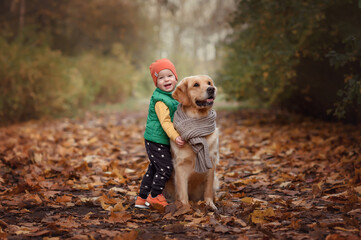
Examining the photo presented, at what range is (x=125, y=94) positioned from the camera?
20.6m

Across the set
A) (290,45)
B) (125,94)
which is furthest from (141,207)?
(125,94)

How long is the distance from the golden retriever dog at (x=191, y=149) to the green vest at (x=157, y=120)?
14 cm

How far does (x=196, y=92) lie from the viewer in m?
3.48

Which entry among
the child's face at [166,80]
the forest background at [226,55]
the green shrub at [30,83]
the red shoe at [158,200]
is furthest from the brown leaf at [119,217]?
the green shrub at [30,83]

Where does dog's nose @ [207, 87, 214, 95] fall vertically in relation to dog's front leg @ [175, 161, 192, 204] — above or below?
above

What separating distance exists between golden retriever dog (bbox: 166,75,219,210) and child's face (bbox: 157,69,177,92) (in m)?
0.19

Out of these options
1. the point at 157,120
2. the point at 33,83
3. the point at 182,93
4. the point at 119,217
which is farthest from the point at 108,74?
the point at 119,217

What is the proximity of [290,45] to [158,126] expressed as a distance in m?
5.05

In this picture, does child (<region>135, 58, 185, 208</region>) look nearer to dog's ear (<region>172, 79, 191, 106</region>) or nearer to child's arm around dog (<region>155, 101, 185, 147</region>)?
child's arm around dog (<region>155, 101, 185, 147</region>)

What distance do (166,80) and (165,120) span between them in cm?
41

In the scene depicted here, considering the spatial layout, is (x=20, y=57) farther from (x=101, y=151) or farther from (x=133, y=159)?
(x=133, y=159)

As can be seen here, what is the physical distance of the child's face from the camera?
3.71m

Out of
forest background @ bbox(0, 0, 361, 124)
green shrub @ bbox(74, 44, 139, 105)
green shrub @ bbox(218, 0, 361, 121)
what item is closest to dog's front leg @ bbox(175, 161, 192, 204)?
forest background @ bbox(0, 0, 361, 124)

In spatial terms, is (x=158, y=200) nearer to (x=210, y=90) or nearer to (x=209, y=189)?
(x=209, y=189)
